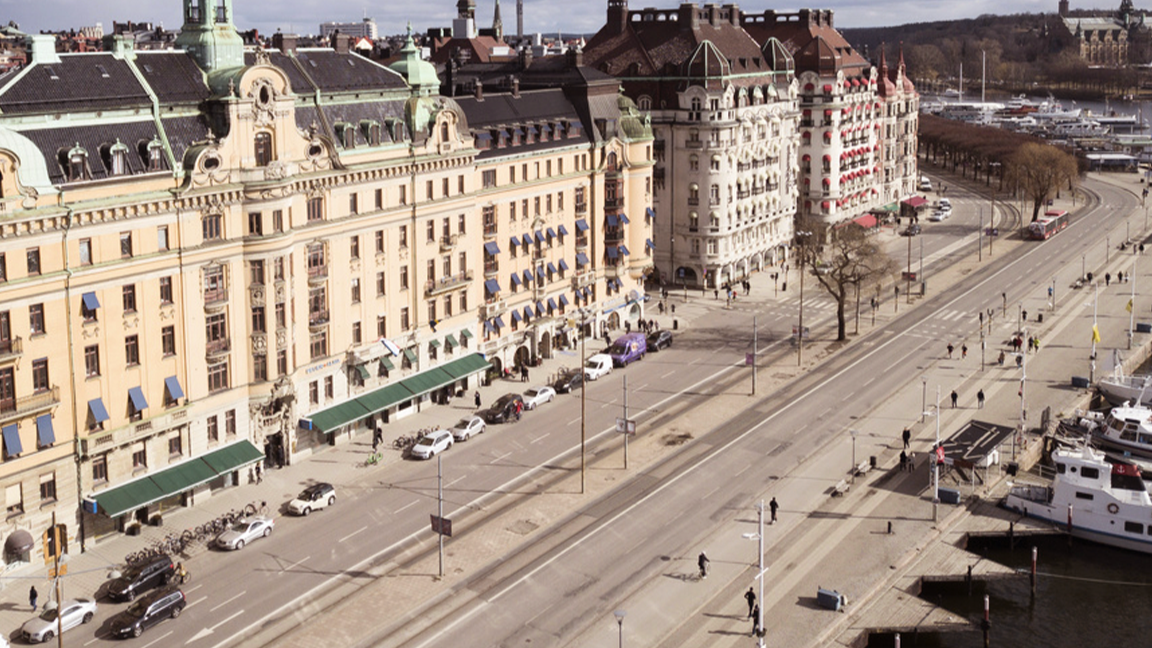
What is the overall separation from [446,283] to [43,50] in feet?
142

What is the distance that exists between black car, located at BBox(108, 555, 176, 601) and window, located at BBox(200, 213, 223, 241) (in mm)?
24987

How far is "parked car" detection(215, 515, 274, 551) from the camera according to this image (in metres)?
89.0

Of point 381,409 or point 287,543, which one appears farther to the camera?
point 381,409

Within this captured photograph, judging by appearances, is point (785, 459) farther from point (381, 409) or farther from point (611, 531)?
point (381, 409)

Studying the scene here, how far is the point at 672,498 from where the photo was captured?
99.3 metres

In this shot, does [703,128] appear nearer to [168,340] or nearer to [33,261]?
[168,340]

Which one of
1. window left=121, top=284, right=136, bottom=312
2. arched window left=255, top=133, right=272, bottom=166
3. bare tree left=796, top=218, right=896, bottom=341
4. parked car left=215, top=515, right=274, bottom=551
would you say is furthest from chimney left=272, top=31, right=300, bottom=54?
bare tree left=796, top=218, right=896, bottom=341

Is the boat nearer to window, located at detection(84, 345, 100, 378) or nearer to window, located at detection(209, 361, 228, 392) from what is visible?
window, located at detection(209, 361, 228, 392)

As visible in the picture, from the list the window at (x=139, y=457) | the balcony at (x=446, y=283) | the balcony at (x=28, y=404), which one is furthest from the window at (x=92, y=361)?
the balcony at (x=446, y=283)

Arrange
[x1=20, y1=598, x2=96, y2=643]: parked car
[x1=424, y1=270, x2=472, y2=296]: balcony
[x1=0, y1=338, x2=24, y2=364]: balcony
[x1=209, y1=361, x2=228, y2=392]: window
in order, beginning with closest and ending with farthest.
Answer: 1. [x1=20, y1=598, x2=96, y2=643]: parked car
2. [x1=0, y1=338, x2=24, y2=364]: balcony
3. [x1=209, y1=361, x2=228, y2=392]: window
4. [x1=424, y1=270, x2=472, y2=296]: balcony

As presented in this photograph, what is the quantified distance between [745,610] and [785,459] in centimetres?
2861

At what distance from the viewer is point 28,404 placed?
275 feet

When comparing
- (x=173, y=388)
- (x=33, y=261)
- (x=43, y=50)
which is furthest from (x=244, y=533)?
(x=43, y=50)

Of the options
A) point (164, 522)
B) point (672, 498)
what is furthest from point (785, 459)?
point (164, 522)
